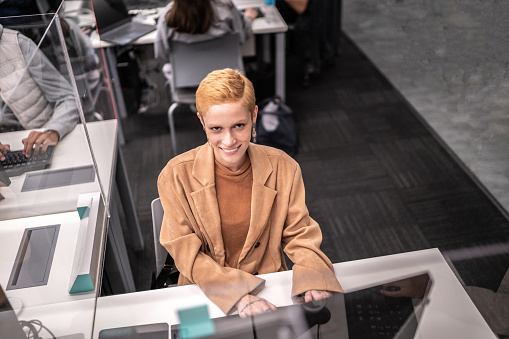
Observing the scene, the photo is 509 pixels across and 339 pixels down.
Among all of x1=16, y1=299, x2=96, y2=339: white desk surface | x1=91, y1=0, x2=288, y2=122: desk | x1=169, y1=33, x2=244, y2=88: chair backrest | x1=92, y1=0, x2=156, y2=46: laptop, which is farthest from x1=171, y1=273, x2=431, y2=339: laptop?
x1=92, y1=0, x2=156, y2=46: laptop

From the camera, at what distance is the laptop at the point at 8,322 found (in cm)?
86

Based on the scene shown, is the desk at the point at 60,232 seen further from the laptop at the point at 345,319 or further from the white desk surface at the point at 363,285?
the laptop at the point at 345,319

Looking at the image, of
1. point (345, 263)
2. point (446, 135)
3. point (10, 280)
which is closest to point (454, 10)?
point (446, 135)

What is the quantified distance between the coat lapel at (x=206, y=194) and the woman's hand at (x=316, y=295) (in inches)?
12.6

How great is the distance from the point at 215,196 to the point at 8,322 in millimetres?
569

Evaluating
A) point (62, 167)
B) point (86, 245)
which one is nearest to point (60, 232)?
point (86, 245)

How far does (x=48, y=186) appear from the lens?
130 centimetres

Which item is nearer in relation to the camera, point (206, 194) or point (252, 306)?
point (252, 306)

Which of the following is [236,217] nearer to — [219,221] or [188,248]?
[219,221]

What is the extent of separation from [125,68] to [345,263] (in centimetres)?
256

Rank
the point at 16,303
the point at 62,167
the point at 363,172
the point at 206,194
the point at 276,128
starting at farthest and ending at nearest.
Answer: the point at 276,128 < the point at 363,172 < the point at 62,167 < the point at 206,194 < the point at 16,303

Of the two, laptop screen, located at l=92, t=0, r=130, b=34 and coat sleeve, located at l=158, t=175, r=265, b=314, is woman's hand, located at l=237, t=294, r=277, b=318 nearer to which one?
coat sleeve, located at l=158, t=175, r=265, b=314

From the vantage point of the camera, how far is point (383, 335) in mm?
945

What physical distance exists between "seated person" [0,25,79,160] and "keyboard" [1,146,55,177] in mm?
15
